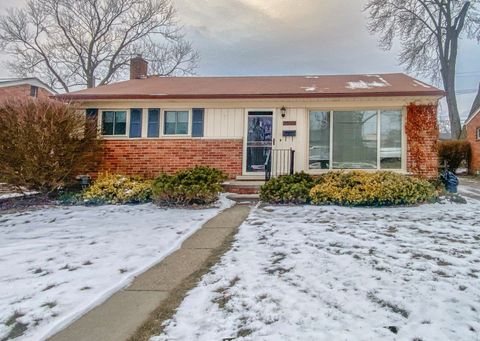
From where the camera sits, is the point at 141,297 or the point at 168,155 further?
the point at 168,155

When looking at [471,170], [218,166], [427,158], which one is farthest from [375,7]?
[218,166]

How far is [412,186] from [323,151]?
298 centimetres

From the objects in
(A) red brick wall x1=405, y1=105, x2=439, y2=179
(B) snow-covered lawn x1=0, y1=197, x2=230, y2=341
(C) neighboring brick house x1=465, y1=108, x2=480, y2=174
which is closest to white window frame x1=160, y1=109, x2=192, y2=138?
(B) snow-covered lawn x1=0, y1=197, x2=230, y2=341

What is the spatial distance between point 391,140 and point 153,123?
7.10 metres

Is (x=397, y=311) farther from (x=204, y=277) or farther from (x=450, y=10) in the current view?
(x=450, y=10)

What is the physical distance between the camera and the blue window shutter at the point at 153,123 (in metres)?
10.2

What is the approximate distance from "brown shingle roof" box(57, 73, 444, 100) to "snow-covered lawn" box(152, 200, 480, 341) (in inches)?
198

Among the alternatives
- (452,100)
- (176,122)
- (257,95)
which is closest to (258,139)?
(257,95)

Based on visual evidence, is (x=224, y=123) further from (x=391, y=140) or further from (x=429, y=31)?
(x=429, y=31)

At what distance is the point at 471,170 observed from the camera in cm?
1809

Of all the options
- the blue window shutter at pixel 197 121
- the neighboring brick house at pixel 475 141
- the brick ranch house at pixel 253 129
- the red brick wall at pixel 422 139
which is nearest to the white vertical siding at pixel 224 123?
the brick ranch house at pixel 253 129

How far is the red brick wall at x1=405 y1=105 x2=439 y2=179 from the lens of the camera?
9.26 metres

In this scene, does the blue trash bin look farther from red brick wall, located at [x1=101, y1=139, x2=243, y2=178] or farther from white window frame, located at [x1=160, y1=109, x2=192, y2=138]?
white window frame, located at [x1=160, y1=109, x2=192, y2=138]

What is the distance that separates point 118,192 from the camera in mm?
8258
